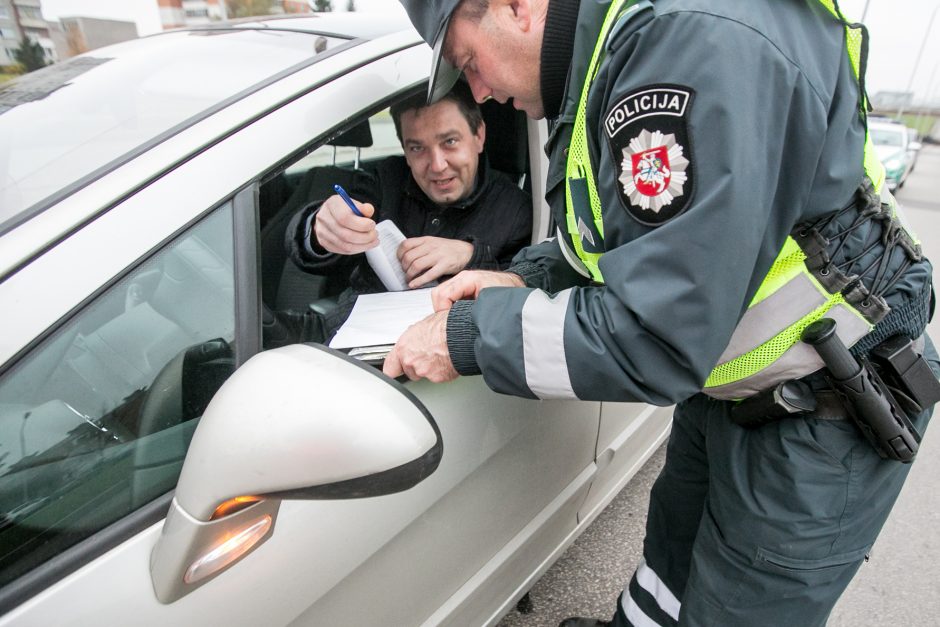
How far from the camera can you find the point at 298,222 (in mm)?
1479

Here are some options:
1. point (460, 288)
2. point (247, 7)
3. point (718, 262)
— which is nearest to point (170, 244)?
point (460, 288)

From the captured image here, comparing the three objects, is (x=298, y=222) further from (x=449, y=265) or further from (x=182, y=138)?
(x=182, y=138)

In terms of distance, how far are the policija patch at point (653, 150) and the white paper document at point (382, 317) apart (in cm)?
50

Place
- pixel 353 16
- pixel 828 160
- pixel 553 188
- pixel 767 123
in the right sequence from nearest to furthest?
pixel 767 123 → pixel 828 160 → pixel 553 188 → pixel 353 16

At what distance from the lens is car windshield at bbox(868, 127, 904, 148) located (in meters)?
10.7

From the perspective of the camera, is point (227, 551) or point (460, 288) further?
point (460, 288)

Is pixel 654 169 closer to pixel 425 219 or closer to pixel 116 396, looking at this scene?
pixel 116 396

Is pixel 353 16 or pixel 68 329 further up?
pixel 353 16

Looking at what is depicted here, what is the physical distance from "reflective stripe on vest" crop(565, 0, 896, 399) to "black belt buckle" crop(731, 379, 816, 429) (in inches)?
0.9

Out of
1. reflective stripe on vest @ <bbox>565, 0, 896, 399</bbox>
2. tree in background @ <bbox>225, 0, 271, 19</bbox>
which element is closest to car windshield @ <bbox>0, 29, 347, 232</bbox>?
reflective stripe on vest @ <bbox>565, 0, 896, 399</bbox>

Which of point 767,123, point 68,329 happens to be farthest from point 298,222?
point 767,123

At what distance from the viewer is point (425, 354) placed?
0.94m

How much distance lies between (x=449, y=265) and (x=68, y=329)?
85 centimetres

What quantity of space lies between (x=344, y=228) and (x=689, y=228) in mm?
817
